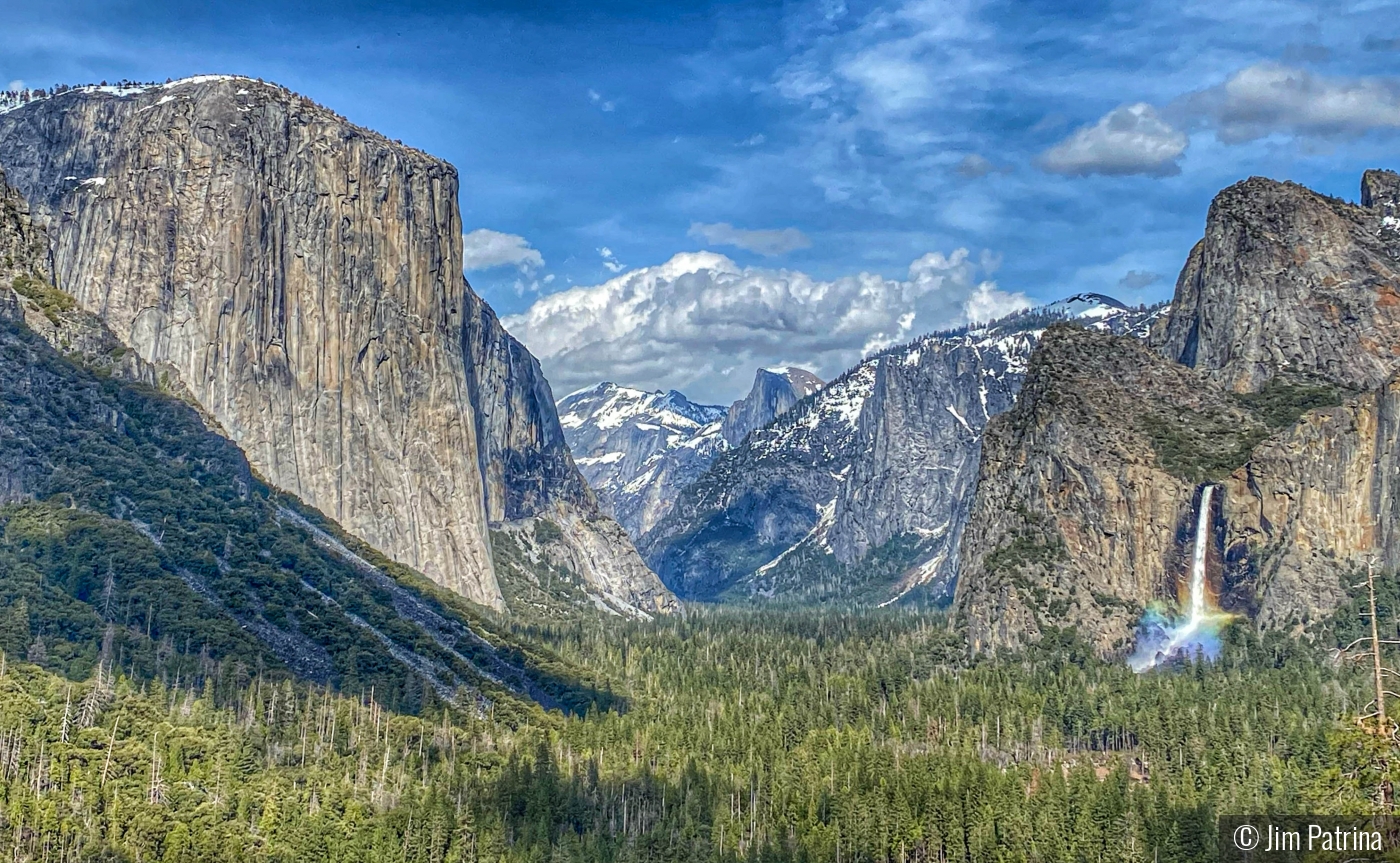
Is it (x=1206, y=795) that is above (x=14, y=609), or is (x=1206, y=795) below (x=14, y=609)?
below

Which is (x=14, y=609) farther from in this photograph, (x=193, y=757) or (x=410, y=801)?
(x=410, y=801)

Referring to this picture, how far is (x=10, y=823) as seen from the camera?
130875mm

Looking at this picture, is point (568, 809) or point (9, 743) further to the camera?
point (568, 809)

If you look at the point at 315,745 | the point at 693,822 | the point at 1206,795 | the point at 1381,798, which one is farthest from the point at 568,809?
the point at 1381,798

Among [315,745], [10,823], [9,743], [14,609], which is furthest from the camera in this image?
[14,609]

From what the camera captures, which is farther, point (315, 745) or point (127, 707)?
point (315, 745)

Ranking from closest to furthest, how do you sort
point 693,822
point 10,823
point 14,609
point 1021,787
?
point 10,823 < point 693,822 < point 1021,787 < point 14,609

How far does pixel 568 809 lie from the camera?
160 meters

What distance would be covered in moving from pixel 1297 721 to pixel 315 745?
132 metres

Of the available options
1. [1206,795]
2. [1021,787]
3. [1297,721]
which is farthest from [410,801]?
[1297,721]

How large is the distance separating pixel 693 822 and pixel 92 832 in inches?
2399

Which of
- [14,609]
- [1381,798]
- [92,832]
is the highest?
[14,609]

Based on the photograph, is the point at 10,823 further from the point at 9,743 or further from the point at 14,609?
the point at 14,609

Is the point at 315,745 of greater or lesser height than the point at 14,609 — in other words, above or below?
below
